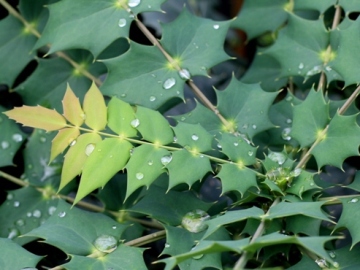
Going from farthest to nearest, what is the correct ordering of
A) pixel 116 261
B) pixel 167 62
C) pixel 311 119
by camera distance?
pixel 167 62 → pixel 311 119 → pixel 116 261

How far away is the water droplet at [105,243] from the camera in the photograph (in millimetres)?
865

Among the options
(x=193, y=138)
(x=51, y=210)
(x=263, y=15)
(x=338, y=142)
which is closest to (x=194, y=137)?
(x=193, y=138)

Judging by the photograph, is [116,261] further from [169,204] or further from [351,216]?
[351,216]

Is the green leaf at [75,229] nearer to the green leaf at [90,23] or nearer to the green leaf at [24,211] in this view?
the green leaf at [24,211]

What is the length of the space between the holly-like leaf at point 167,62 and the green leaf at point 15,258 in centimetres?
30

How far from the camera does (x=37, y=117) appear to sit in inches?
34.7

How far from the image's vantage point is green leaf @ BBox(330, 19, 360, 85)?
970 mm

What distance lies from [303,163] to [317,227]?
130 mm

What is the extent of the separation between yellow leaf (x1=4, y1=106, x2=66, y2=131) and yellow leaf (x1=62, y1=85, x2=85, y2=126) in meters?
0.01

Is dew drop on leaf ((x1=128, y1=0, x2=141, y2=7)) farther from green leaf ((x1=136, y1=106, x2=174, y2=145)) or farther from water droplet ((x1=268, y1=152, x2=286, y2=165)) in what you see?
water droplet ((x1=268, y1=152, x2=286, y2=165))

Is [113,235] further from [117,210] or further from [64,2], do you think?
[64,2]

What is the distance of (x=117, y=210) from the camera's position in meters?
1.03

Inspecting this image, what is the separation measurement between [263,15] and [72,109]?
53cm

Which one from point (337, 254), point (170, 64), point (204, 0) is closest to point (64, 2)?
point (170, 64)
